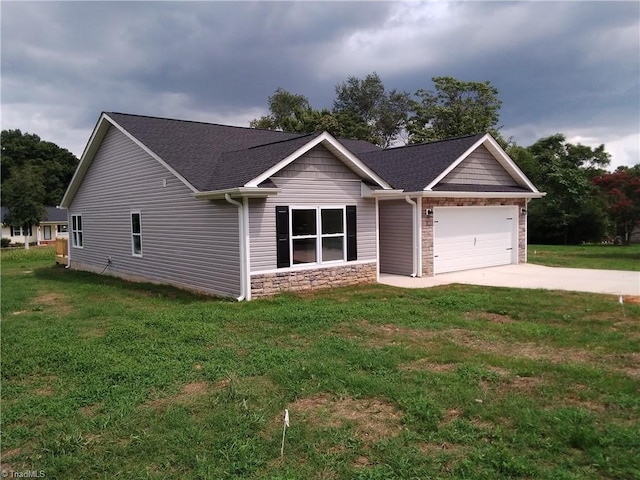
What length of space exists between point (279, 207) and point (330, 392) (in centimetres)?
635

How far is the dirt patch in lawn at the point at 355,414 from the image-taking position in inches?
161

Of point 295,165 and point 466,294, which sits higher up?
point 295,165

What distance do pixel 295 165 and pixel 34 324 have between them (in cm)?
600

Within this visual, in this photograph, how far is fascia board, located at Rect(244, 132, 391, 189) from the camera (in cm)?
1019

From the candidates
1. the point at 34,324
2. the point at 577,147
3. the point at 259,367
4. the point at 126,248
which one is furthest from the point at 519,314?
the point at 577,147

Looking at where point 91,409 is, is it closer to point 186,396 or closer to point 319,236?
point 186,396

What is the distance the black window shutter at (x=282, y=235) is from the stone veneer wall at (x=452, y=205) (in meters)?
4.40

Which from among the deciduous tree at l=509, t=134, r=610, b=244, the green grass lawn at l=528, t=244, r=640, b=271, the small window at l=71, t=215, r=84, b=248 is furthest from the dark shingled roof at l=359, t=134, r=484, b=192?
the deciduous tree at l=509, t=134, r=610, b=244

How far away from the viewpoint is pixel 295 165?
11055mm

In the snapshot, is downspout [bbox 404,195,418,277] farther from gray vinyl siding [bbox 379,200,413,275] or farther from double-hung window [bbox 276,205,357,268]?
double-hung window [bbox 276,205,357,268]

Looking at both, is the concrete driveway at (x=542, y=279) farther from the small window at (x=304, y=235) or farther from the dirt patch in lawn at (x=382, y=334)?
the dirt patch in lawn at (x=382, y=334)

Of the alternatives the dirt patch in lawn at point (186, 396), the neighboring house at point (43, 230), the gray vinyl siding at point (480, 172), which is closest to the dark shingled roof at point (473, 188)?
the gray vinyl siding at point (480, 172)

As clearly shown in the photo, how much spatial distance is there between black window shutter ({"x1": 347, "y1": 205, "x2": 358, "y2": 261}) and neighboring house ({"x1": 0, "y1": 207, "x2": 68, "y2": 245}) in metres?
41.4

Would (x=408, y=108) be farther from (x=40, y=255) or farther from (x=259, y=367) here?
(x=259, y=367)
